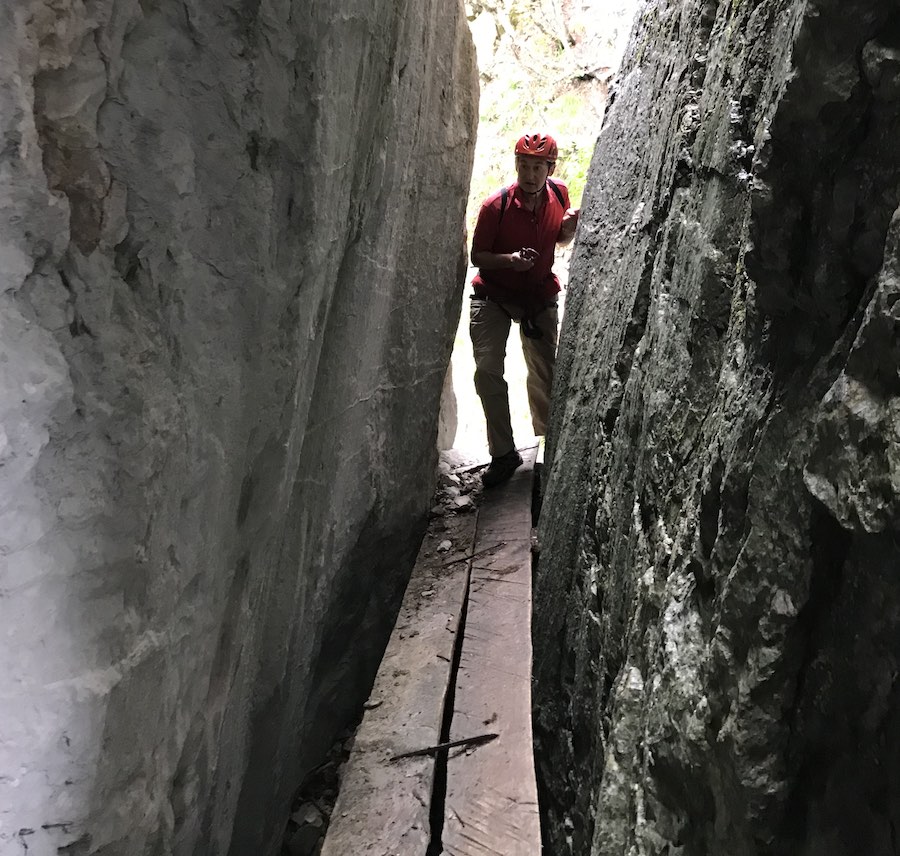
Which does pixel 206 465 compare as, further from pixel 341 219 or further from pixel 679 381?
pixel 679 381

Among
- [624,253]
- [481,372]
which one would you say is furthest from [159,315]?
[481,372]

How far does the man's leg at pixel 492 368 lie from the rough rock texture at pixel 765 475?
2272 millimetres

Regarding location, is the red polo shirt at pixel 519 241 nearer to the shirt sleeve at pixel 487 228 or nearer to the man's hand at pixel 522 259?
the shirt sleeve at pixel 487 228

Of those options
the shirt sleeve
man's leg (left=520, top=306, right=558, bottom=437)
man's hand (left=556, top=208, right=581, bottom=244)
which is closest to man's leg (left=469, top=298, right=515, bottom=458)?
man's leg (left=520, top=306, right=558, bottom=437)

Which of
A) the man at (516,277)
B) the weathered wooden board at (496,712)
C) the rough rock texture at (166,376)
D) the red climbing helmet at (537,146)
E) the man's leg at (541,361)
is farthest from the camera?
the man's leg at (541,361)

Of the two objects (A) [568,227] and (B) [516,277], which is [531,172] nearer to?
(A) [568,227]

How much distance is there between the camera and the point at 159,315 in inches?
53.4

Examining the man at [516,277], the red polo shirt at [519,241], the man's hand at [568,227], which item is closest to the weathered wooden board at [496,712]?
the man at [516,277]

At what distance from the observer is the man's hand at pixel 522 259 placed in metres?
3.84

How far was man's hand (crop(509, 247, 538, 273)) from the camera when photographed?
384cm

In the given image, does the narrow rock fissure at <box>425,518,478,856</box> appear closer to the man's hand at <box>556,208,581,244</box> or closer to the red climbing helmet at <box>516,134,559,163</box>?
the man's hand at <box>556,208,581,244</box>

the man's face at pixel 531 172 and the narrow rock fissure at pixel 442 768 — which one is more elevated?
the man's face at pixel 531 172

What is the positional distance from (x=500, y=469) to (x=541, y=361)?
765mm

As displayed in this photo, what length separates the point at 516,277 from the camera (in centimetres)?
410
